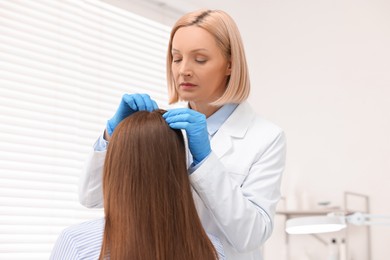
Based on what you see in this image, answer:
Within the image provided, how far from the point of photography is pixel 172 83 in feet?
4.98

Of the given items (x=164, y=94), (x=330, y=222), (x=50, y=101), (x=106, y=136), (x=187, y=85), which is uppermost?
(x=164, y=94)

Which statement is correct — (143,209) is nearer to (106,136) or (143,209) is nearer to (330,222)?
(106,136)

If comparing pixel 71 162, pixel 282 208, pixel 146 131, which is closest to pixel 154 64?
pixel 71 162

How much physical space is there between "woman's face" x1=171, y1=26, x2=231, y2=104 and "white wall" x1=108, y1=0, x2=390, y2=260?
1.76 meters

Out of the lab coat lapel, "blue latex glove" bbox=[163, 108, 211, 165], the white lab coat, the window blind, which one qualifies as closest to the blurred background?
the window blind

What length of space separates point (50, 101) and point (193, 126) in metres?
1.41

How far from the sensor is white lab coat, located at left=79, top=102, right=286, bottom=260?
126cm

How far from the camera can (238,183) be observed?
1.42 meters

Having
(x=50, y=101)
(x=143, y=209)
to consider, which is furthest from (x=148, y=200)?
(x=50, y=101)

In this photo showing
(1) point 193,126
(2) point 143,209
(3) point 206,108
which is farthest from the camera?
(3) point 206,108

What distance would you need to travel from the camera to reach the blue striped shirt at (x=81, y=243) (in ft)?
3.44

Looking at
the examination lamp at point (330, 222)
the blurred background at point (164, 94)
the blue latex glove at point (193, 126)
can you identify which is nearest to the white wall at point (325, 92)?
the blurred background at point (164, 94)

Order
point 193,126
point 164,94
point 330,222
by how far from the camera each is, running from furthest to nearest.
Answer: point 164,94, point 330,222, point 193,126

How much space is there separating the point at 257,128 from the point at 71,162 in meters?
1.25
